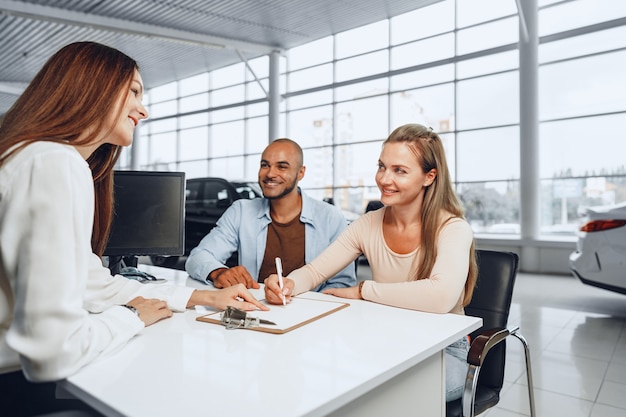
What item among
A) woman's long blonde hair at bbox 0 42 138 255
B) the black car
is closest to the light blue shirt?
woman's long blonde hair at bbox 0 42 138 255

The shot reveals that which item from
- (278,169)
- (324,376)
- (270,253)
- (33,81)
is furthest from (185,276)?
(324,376)

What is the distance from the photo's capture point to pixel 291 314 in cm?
126

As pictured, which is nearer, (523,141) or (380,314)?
(380,314)

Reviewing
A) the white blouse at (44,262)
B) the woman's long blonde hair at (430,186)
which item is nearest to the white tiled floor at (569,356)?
the woman's long blonde hair at (430,186)

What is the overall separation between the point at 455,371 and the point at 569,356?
213 centimetres

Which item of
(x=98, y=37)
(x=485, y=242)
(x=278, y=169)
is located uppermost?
(x=98, y=37)

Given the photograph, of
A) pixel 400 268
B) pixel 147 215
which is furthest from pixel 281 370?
pixel 147 215

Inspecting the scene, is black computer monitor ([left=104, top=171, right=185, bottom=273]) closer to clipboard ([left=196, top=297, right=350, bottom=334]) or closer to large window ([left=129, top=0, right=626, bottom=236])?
clipboard ([left=196, top=297, right=350, bottom=334])

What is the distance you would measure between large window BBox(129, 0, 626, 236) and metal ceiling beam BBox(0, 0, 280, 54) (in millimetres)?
939

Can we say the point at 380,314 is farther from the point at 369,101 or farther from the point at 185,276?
the point at 369,101

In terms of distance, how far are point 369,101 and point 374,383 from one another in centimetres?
895

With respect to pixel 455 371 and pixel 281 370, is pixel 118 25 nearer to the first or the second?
pixel 455 371

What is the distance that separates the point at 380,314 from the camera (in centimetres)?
128

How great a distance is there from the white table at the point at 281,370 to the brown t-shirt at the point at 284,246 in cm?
105
